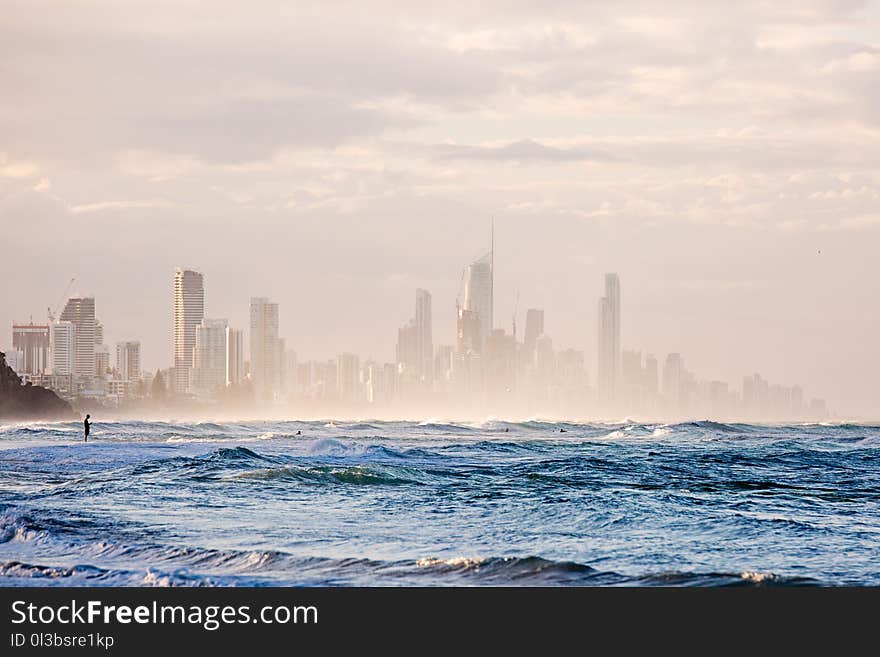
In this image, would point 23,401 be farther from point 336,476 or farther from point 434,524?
point 434,524

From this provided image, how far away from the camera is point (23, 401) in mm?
152750

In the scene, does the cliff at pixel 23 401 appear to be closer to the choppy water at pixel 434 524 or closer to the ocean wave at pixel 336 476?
the choppy water at pixel 434 524

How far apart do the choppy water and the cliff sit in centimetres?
11474

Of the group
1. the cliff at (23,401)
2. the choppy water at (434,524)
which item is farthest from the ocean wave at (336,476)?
the cliff at (23,401)

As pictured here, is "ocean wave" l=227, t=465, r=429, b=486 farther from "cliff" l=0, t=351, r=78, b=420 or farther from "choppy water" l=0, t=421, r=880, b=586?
"cliff" l=0, t=351, r=78, b=420

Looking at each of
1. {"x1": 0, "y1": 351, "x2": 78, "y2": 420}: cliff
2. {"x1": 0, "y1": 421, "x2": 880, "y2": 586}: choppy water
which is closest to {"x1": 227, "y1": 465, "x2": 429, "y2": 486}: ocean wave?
{"x1": 0, "y1": 421, "x2": 880, "y2": 586}: choppy water

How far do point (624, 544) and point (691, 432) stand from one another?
68251 millimetres

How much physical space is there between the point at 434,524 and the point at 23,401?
142m

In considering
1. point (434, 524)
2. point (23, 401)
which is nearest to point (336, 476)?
point (434, 524)

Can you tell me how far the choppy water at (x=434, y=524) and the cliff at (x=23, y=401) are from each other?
115 metres

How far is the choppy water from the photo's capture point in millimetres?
16172

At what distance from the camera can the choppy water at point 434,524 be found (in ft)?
53.1

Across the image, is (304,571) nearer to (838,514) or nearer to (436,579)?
(436,579)
